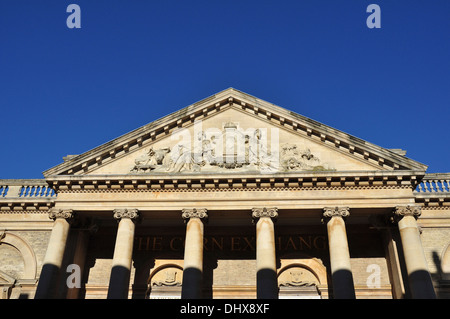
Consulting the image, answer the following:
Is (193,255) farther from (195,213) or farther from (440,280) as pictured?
(440,280)

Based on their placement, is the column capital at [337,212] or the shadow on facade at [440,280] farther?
the shadow on facade at [440,280]

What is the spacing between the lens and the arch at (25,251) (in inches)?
904

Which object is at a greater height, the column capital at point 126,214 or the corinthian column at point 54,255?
the column capital at point 126,214

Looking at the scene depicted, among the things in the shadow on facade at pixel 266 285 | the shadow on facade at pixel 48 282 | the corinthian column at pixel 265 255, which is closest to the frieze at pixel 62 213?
the shadow on facade at pixel 48 282

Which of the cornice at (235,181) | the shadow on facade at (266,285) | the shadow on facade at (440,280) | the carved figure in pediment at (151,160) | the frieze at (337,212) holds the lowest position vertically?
the shadow on facade at (266,285)

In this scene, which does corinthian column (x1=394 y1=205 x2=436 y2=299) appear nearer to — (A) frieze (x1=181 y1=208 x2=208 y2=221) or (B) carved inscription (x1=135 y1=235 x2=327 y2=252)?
(B) carved inscription (x1=135 y1=235 x2=327 y2=252)

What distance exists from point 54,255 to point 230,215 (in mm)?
8367

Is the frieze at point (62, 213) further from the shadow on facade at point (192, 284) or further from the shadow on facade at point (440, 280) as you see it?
the shadow on facade at point (440, 280)

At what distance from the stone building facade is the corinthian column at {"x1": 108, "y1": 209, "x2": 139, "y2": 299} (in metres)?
0.06

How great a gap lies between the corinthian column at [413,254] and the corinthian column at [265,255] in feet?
19.0

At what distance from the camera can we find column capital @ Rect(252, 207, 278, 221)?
20859 mm

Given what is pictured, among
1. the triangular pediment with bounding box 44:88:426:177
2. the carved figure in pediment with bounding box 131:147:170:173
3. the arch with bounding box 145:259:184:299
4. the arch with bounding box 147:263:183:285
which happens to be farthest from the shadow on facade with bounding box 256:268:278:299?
the carved figure in pediment with bounding box 131:147:170:173

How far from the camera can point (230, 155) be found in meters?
22.5
